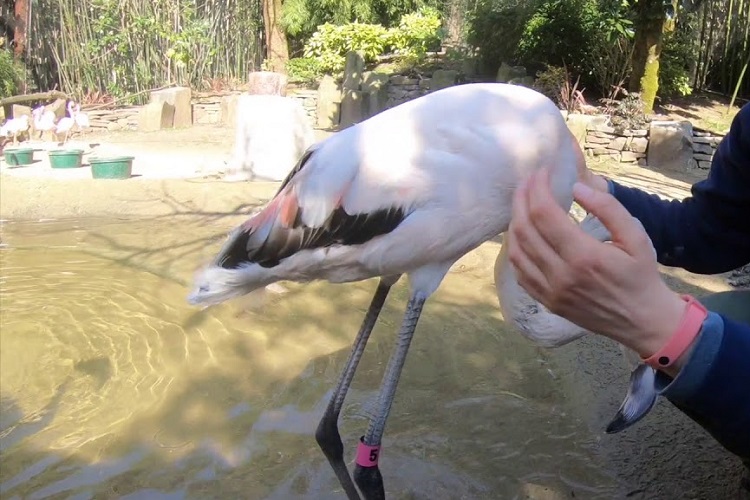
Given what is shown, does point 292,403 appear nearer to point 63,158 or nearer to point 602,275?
point 602,275

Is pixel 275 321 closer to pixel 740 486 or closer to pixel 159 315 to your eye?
pixel 159 315

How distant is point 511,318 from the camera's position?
209 cm

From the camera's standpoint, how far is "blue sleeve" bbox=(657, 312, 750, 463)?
3.71 ft

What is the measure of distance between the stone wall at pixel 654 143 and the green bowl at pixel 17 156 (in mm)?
6599

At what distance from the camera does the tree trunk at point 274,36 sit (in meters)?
13.0

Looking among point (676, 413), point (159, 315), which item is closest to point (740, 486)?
point (676, 413)

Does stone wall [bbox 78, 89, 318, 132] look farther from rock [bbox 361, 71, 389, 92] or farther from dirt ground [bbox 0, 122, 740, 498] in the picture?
rock [bbox 361, 71, 389, 92]

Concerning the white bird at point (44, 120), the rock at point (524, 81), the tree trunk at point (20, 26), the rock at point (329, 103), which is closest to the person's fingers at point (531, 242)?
the rock at point (524, 81)

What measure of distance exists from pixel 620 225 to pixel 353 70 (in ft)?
38.6

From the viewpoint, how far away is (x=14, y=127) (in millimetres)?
9438

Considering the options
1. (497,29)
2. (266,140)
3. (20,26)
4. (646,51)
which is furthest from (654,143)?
(20,26)

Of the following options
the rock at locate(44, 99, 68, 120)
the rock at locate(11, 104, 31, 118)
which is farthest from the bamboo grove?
the rock at locate(11, 104, 31, 118)

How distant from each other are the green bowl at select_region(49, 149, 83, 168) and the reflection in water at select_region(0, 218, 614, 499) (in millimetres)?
3625

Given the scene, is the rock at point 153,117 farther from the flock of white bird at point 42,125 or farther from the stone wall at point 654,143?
the stone wall at point 654,143
